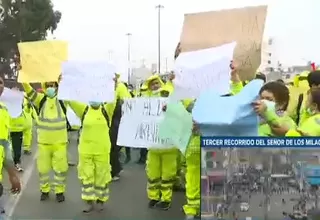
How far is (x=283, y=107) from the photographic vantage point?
18.4 feet

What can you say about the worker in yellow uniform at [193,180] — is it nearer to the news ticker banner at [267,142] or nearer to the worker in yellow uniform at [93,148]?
the worker in yellow uniform at [93,148]

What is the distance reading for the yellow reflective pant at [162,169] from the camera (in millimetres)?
8375

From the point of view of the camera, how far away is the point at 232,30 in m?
5.28

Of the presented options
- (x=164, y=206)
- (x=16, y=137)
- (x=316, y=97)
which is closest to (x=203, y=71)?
(x=316, y=97)

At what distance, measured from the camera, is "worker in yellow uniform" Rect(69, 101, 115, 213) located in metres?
→ 8.34

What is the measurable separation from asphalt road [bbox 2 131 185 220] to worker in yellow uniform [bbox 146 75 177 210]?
172 millimetres

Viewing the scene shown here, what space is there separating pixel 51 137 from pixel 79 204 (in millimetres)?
1026

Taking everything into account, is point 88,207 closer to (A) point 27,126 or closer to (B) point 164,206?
(B) point 164,206

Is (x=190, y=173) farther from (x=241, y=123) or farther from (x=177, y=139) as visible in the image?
(x=241, y=123)

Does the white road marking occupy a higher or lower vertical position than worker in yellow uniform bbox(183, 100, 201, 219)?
lower

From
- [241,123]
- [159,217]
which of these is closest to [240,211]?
[241,123]

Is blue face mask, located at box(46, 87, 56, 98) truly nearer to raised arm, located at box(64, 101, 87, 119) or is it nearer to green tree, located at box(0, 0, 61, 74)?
raised arm, located at box(64, 101, 87, 119)

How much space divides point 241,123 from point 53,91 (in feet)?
16.2

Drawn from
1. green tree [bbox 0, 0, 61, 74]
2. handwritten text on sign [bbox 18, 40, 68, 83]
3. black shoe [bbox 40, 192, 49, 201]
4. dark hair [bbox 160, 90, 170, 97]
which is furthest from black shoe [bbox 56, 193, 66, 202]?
green tree [bbox 0, 0, 61, 74]
